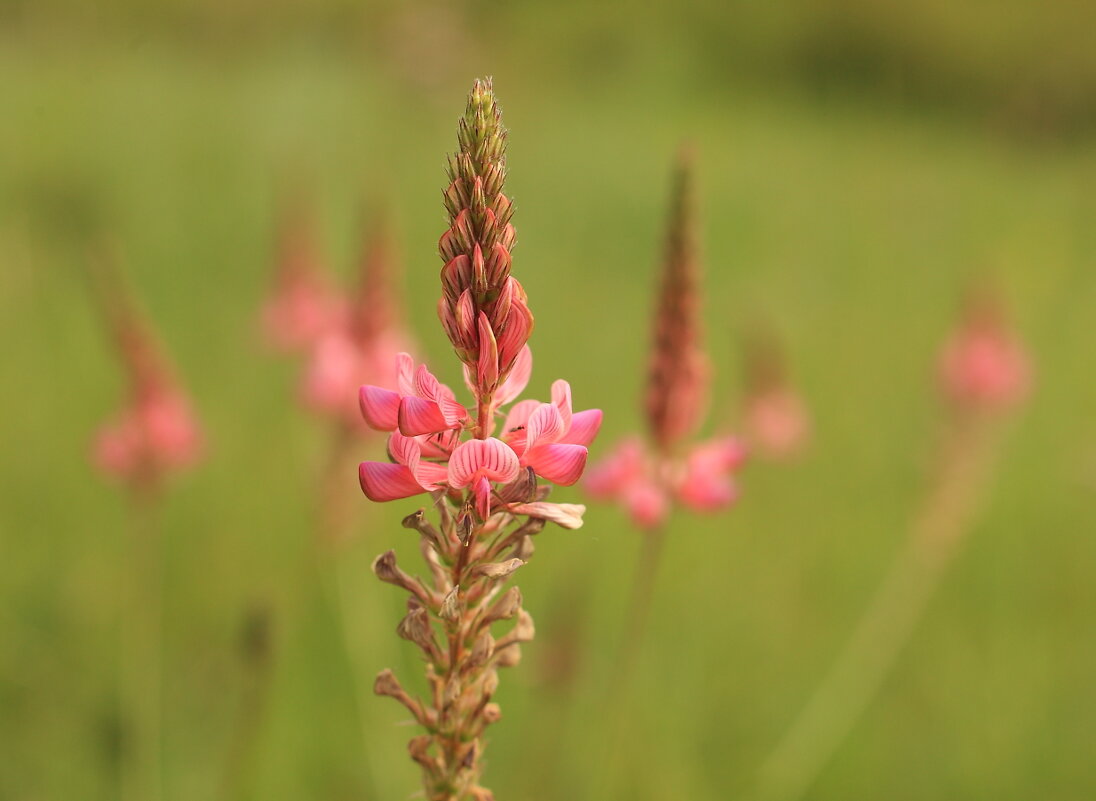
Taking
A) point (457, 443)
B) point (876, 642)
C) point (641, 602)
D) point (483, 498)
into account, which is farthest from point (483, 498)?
point (876, 642)

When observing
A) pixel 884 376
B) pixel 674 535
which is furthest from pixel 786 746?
pixel 884 376

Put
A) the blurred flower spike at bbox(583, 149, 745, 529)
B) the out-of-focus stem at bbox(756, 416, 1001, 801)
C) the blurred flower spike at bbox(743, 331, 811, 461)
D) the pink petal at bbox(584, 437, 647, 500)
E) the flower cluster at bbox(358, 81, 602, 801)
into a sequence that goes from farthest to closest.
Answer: the blurred flower spike at bbox(743, 331, 811, 461) < the out-of-focus stem at bbox(756, 416, 1001, 801) < the pink petal at bbox(584, 437, 647, 500) < the blurred flower spike at bbox(583, 149, 745, 529) < the flower cluster at bbox(358, 81, 602, 801)

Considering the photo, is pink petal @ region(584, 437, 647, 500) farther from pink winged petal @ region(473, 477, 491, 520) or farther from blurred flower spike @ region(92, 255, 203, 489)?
blurred flower spike @ region(92, 255, 203, 489)

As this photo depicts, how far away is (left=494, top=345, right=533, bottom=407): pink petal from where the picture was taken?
2.62 ft

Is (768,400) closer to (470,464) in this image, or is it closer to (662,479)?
(662,479)

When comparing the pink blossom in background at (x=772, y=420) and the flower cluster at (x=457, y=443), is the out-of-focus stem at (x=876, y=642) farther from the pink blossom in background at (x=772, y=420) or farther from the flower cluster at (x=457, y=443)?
the flower cluster at (x=457, y=443)

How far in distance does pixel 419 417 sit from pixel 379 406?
2.6 inches

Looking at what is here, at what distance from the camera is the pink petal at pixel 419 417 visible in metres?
A: 0.69

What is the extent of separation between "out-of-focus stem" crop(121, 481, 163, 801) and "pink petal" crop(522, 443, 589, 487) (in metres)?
1.25

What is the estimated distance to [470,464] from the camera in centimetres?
70

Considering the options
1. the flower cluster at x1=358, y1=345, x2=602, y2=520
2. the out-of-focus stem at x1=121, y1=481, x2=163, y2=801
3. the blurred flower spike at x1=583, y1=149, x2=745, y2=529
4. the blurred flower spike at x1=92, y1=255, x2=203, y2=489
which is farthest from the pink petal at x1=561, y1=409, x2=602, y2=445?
the out-of-focus stem at x1=121, y1=481, x2=163, y2=801

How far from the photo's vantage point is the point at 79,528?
3.03m

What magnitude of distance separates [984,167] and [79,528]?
27.6 ft

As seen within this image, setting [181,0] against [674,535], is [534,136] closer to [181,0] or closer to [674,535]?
[181,0]
